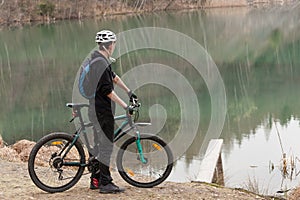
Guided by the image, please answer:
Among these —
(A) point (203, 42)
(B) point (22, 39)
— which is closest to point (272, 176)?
(A) point (203, 42)

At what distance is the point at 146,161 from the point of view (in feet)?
20.5

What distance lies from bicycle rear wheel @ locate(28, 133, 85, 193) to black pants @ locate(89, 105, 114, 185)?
0.78ft

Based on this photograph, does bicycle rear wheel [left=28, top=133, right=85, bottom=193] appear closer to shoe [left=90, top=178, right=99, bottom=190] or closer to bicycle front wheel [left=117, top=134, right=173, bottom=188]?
shoe [left=90, top=178, right=99, bottom=190]

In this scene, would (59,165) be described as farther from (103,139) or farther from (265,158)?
(265,158)

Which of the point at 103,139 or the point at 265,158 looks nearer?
the point at 103,139

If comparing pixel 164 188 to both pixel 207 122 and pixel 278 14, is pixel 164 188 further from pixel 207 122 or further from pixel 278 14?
pixel 278 14

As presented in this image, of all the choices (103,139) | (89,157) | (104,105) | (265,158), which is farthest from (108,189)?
(265,158)

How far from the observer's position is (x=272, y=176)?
9984 millimetres

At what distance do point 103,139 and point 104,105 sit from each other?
0.37 m

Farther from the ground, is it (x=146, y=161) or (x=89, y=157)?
(x=89, y=157)

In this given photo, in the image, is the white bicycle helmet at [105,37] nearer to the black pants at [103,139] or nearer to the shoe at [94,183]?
the black pants at [103,139]

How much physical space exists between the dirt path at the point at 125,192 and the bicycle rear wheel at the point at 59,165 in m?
0.11

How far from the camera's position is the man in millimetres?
5539

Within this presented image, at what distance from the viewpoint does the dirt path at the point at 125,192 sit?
592 cm
